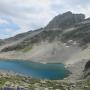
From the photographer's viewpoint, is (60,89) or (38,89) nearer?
(38,89)

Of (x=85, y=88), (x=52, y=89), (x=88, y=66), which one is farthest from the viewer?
(x=88, y=66)

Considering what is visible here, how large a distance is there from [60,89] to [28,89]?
234 inches

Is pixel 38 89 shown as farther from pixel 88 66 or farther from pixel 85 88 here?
pixel 88 66

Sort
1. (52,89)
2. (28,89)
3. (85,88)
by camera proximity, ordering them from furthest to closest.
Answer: (85,88)
(52,89)
(28,89)

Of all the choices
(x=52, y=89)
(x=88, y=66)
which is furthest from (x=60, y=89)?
(x=88, y=66)

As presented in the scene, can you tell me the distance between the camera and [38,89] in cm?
3269

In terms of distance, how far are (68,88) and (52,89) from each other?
115 inches

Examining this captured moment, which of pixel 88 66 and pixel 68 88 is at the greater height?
pixel 88 66

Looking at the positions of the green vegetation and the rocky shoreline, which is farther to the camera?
the green vegetation

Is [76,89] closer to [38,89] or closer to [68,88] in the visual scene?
[68,88]

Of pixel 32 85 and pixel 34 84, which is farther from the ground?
pixel 34 84

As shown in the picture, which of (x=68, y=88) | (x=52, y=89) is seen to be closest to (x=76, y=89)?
(x=68, y=88)

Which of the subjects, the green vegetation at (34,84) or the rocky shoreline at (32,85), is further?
Result: the green vegetation at (34,84)

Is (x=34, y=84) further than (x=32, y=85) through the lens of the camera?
Yes
